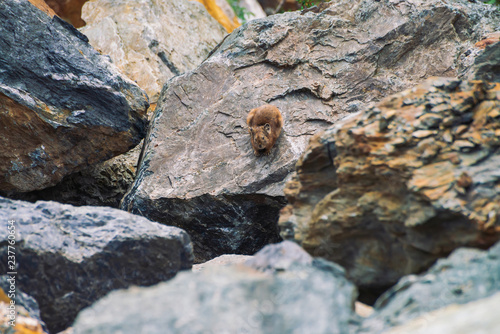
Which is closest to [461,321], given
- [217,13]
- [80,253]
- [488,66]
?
[80,253]

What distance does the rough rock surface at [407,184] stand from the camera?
2943 mm

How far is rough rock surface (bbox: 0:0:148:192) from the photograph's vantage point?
597 centimetres

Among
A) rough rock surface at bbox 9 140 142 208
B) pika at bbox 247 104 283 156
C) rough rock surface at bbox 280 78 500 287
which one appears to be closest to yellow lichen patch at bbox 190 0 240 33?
rough rock surface at bbox 9 140 142 208

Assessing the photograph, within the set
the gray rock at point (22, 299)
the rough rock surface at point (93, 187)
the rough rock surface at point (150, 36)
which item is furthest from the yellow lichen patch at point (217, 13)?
the gray rock at point (22, 299)

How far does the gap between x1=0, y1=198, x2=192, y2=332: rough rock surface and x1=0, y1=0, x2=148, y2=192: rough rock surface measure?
7.36 feet

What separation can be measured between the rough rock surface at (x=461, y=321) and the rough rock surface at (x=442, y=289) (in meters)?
0.07

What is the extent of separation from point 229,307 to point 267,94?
461 centimetres

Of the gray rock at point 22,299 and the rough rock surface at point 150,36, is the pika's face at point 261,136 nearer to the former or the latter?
the gray rock at point 22,299

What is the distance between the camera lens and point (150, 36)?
955 centimetres

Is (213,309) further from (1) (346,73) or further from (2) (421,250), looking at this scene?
(1) (346,73)

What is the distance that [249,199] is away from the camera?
5773 millimetres

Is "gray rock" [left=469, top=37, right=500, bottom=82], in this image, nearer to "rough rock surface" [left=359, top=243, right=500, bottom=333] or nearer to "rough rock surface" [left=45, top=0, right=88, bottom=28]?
"rough rock surface" [left=359, top=243, right=500, bottom=333]

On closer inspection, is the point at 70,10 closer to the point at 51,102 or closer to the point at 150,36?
the point at 150,36

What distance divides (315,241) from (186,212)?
261 centimetres
